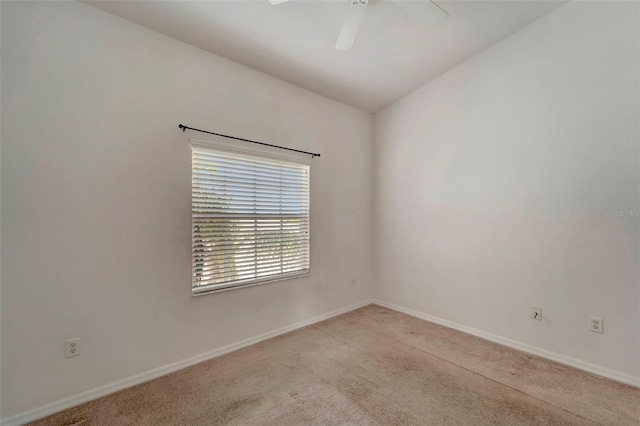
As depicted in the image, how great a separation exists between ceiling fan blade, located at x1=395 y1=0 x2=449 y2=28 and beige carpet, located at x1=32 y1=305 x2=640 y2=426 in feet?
8.86

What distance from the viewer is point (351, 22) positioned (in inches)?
74.9

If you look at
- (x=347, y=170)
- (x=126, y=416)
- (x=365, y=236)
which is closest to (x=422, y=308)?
(x=365, y=236)

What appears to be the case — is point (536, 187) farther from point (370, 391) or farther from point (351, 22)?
point (370, 391)

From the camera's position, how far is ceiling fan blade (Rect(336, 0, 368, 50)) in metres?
1.80

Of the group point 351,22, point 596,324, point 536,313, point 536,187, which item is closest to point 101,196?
point 351,22

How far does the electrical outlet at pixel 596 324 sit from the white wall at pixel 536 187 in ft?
0.11

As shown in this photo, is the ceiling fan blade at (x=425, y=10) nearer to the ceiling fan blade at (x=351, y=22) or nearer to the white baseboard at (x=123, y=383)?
the ceiling fan blade at (x=351, y=22)

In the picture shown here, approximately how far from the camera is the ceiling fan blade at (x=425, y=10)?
1789mm

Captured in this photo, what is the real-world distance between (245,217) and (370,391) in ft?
5.98

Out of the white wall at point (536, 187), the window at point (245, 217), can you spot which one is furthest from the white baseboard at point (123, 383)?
the white wall at point (536, 187)

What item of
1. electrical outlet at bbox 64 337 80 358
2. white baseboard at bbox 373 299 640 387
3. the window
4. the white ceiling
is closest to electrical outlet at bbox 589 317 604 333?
white baseboard at bbox 373 299 640 387

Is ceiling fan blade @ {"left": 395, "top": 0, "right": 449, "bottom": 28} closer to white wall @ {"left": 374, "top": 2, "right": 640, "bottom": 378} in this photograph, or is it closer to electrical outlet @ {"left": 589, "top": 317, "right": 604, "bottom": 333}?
white wall @ {"left": 374, "top": 2, "right": 640, "bottom": 378}

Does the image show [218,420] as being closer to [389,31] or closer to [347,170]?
[347,170]

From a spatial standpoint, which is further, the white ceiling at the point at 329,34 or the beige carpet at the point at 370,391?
the white ceiling at the point at 329,34
